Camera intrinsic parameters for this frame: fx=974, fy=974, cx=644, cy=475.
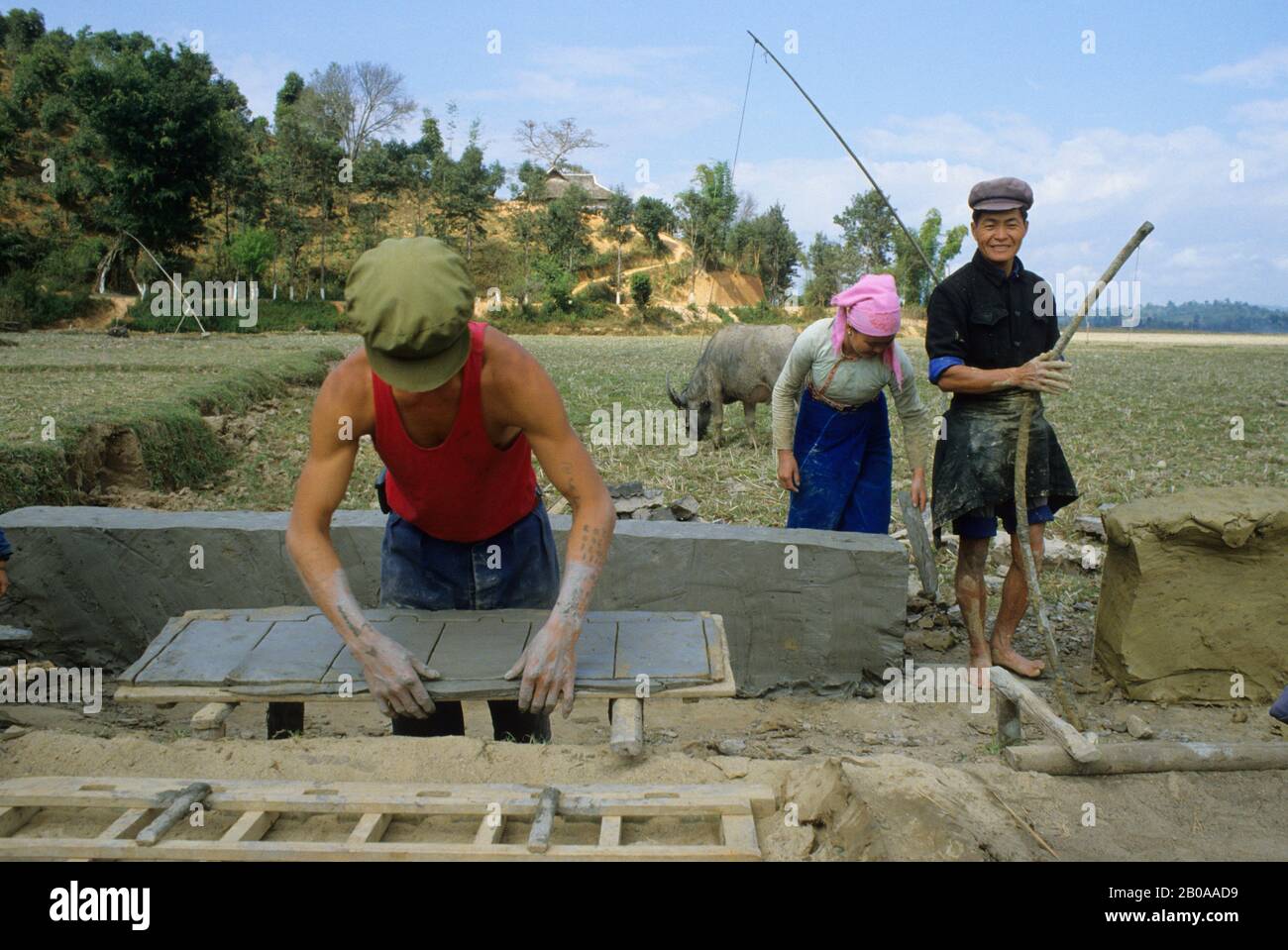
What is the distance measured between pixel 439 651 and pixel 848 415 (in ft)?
8.01

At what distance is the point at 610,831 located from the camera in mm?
2367

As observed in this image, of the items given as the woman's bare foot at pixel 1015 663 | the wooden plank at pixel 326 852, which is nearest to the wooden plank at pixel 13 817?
the wooden plank at pixel 326 852

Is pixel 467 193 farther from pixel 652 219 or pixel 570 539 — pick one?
pixel 570 539

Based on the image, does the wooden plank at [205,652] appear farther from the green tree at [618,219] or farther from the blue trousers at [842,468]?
the green tree at [618,219]

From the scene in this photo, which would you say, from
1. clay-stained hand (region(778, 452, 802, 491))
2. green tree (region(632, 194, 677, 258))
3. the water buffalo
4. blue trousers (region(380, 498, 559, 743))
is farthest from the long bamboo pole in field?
green tree (region(632, 194, 677, 258))

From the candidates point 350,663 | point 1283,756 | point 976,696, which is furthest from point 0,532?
point 1283,756

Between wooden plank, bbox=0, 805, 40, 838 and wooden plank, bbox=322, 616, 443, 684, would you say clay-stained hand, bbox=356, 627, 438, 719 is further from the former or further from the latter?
wooden plank, bbox=0, 805, 40, 838

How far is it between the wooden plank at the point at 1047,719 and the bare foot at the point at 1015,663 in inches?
55.2

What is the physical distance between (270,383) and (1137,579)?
34.2 ft

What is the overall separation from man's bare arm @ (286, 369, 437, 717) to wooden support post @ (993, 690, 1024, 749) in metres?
1.95

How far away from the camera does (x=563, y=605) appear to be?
8.95ft

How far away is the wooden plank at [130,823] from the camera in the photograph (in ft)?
7.68

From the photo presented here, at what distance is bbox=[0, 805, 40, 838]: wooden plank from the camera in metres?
2.46

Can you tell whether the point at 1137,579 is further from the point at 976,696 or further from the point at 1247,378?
Answer: the point at 1247,378
